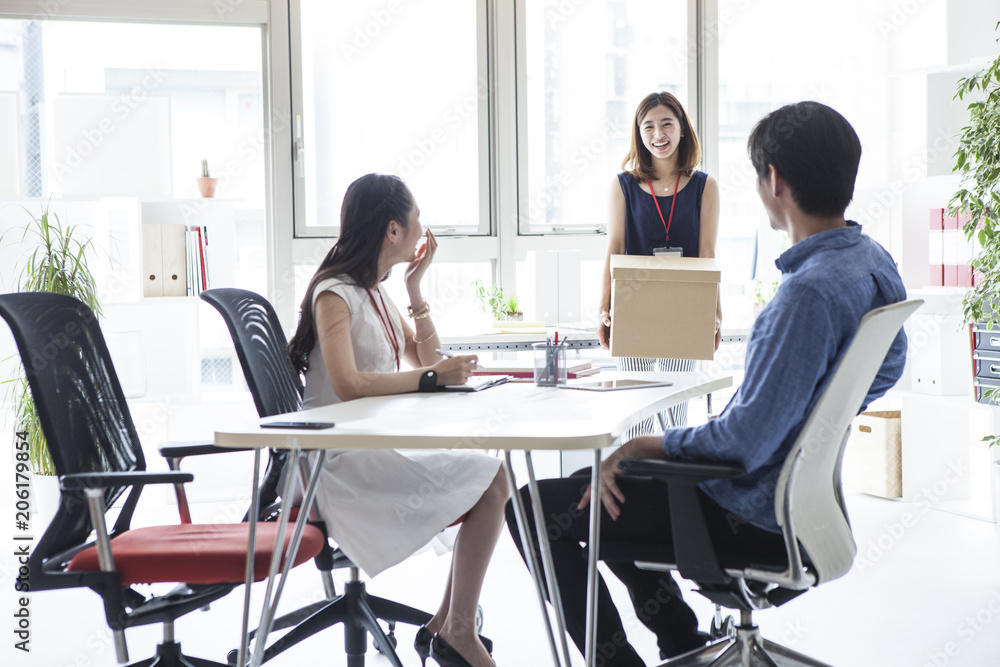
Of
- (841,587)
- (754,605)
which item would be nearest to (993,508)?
(841,587)

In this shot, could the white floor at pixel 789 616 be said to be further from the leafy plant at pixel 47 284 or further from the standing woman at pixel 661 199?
the standing woman at pixel 661 199

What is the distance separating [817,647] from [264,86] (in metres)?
3.25

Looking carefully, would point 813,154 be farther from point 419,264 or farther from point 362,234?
point 419,264

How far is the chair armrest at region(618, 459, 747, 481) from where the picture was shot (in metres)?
1.60

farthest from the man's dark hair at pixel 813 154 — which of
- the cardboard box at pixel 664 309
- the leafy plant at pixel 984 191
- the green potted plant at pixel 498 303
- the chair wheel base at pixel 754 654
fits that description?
the green potted plant at pixel 498 303

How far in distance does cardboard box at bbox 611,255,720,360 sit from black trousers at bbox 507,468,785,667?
0.55 meters

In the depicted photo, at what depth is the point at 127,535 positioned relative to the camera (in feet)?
6.49

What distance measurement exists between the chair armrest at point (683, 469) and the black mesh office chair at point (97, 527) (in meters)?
0.73

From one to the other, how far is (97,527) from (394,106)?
306 cm

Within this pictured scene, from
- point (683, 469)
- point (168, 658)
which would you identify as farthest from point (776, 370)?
point (168, 658)

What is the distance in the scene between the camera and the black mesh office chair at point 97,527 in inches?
69.8

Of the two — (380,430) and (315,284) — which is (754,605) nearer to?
(380,430)

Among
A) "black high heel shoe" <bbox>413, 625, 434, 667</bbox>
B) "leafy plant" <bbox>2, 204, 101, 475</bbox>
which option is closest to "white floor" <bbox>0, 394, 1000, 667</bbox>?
"black high heel shoe" <bbox>413, 625, 434, 667</bbox>

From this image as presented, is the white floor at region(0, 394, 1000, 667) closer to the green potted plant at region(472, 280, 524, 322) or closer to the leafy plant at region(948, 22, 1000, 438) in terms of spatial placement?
the leafy plant at region(948, 22, 1000, 438)
